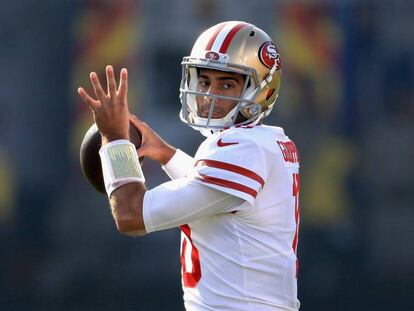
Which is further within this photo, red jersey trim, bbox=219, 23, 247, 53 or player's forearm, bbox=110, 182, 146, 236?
red jersey trim, bbox=219, 23, 247, 53

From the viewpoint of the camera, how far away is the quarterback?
287 cm

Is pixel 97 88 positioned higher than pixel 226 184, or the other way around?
pixel 97 88

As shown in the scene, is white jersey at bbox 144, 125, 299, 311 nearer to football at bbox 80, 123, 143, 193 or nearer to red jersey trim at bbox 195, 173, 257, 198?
red jersey trim at bbox 195, 173, 257, 198

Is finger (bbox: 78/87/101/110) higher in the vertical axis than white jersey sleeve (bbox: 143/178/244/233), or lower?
higher

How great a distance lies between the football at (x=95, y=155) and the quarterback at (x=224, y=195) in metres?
0.31

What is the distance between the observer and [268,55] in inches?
126

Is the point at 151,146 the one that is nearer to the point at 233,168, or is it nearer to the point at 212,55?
the point at 212,55

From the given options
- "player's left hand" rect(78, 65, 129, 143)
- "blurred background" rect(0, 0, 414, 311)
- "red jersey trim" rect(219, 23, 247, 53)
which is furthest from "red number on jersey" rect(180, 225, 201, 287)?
"blurred background" rect(0, 0, 414, 311)

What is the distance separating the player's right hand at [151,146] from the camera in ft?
11.1

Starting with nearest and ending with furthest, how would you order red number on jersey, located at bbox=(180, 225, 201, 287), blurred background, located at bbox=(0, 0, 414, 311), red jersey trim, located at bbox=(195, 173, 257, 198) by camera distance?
red jersey trim, located at bbox=(195, 173, 257, 198)
red number on jersey, located at bbox=(180, 225, 201, 287)
blurred background, located at bbox=(0, 0, 414, 311)

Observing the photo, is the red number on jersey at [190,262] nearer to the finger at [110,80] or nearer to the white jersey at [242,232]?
the white jersey at [242,232]

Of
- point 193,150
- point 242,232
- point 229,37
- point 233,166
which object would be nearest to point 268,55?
point 229,37

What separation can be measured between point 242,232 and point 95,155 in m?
0.66

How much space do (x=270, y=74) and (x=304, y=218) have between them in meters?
2.74
